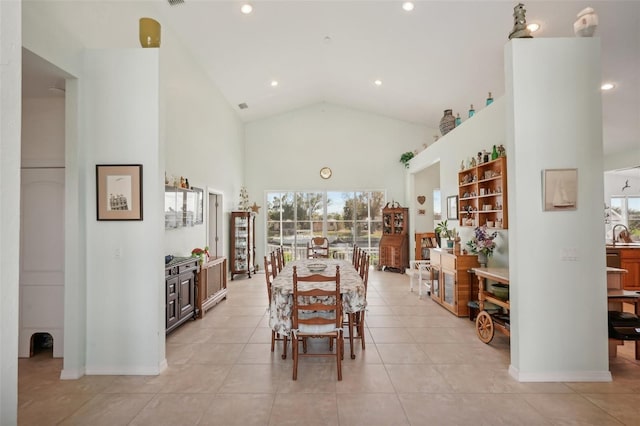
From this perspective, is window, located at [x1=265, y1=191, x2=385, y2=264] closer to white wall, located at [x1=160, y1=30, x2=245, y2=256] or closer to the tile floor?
white wall, located at [x1=160, y1=30, x2=245, y2=256]

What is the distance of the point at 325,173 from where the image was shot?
28.6ft

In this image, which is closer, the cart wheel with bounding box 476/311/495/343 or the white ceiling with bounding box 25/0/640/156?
the cart wheel with bounding box 476/311/495/343

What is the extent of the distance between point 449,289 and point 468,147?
2.24 metres

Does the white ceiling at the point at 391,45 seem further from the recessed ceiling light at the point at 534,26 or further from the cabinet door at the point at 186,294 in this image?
the cabinet door at the point at 186,294

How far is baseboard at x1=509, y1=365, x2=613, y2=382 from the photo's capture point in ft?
8.96

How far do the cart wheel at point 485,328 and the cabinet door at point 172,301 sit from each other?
11.9 ft

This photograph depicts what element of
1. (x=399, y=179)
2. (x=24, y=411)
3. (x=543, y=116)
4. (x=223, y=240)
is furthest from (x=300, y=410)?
(x=399, y=179)

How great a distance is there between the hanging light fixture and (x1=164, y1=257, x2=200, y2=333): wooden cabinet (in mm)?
2333

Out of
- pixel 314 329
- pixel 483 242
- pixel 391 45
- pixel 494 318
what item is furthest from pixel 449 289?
pixel 391 45

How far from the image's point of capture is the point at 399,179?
345 inches

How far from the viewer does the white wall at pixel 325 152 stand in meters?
8.73

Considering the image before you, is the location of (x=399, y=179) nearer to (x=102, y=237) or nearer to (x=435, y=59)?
(x=435, y=59)

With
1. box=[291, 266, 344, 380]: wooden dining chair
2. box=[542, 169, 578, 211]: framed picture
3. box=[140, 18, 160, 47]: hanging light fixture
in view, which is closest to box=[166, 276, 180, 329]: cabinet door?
box=[291, 266, 344, 380]: wooden dining chair

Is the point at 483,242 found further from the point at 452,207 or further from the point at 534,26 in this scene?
the point at 534,26
